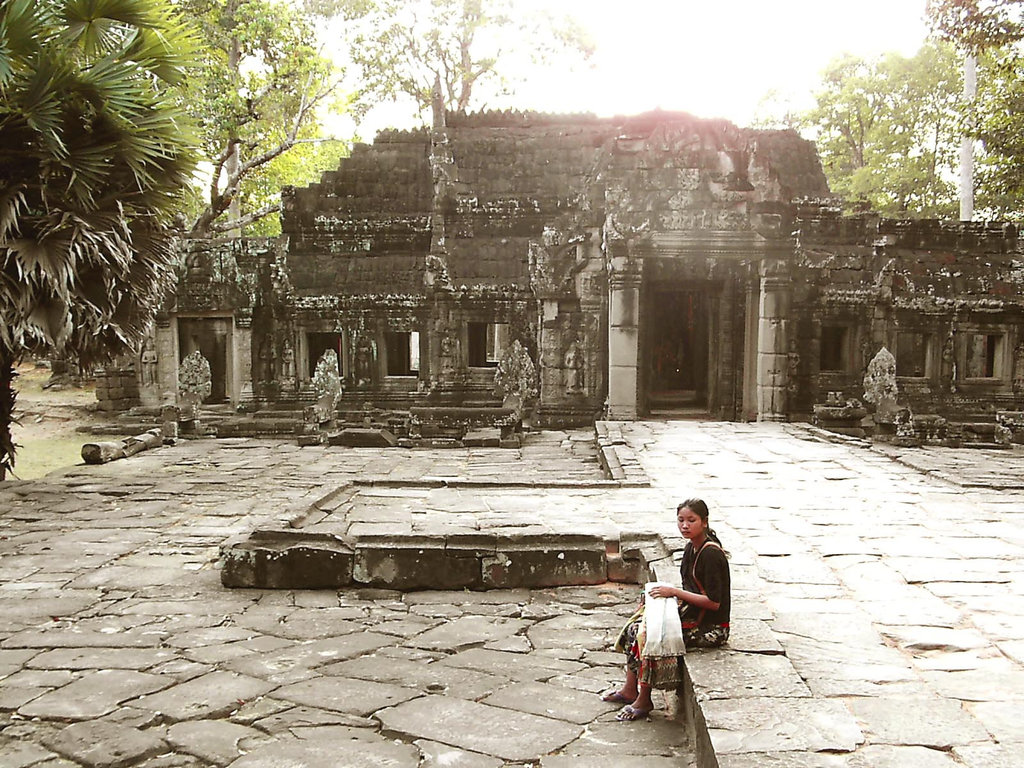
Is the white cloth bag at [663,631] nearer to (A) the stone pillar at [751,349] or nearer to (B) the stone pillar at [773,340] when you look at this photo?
(B) the stone pillar at [773,340]

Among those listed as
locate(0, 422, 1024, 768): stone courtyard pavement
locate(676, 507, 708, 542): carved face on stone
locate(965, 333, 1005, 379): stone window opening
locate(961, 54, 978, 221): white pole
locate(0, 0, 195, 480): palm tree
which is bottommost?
locate(0, 422, 1024, 768): stone courtyard pavement

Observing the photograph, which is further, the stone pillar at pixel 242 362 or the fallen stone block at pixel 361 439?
the stone pillar at pixel 242 362

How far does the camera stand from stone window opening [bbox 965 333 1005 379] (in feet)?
56.6

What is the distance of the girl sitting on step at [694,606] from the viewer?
152 inches

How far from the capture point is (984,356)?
57.0ft

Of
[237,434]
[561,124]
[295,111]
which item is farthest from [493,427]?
[295,111]

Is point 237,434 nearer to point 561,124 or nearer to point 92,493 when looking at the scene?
point 92,493

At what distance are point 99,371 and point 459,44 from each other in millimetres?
15494

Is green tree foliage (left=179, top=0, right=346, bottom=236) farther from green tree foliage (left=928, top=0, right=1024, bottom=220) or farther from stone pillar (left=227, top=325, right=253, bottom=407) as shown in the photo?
green tree foliage (left=928, top=0, right=1024, bottom=220)

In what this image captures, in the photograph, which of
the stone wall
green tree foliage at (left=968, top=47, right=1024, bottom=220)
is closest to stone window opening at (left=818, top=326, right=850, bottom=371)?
the stone wall

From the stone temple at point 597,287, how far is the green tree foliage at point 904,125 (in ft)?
30.4

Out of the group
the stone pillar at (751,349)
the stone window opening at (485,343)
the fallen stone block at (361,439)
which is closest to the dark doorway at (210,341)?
the fallen stone block at (361,439)

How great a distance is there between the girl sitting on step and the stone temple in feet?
33.1

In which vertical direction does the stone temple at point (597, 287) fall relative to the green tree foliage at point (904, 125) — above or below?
below
